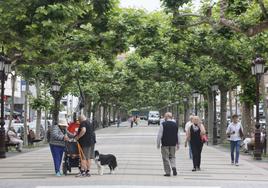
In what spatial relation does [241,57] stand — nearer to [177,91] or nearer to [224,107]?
[224,107]

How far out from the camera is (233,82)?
A: 3775cm

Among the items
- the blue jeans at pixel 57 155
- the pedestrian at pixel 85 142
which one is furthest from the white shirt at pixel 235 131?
the blue jeans at pixel 57 155

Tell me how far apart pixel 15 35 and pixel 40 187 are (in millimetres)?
3976

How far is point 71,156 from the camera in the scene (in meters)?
17.3

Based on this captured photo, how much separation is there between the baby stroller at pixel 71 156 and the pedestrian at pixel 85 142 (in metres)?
0.31

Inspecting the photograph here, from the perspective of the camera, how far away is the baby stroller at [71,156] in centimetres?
1723

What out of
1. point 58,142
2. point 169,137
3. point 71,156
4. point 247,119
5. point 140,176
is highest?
point 247,119

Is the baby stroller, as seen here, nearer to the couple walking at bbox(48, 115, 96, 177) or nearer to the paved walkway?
the couple walking at bbox(48, 115, 96, 177)

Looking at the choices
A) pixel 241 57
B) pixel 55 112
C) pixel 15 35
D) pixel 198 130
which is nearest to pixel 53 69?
pixel 55 112

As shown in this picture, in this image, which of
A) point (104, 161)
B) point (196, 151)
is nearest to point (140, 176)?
point (104, 161)

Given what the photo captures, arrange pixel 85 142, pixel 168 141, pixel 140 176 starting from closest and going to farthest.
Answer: pixel 140 176, pixel 85 142, pixel 168 141

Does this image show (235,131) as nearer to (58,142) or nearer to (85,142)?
(85,142)

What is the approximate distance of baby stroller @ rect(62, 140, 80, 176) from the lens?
17.2m

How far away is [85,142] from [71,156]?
0.68 m
